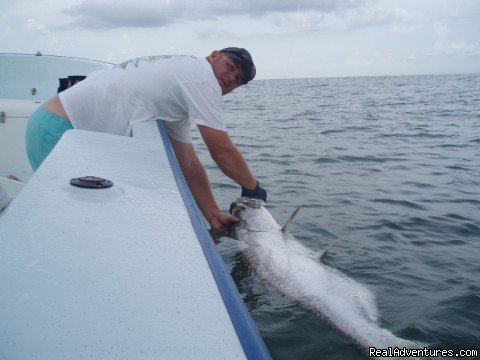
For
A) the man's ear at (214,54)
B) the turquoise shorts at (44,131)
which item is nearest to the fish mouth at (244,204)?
the man's ear at (214,54)

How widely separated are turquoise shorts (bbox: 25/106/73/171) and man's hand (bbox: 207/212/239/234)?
60.8 inches

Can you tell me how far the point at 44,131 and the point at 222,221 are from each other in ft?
5.61

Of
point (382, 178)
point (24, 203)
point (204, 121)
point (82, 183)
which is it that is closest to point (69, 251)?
point (24, 203)

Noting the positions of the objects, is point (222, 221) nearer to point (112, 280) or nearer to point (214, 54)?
point (214, 54)

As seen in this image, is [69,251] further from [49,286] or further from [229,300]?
[229,300]

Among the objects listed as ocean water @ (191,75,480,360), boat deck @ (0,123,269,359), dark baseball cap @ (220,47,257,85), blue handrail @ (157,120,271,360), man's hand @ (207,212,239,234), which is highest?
dark baseball cap @ (220,47,257,85)

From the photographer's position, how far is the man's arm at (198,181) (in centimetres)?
377

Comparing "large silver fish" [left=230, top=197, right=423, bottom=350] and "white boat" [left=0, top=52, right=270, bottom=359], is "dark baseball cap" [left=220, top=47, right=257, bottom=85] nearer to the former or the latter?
"large silver fish" [left=230, top=197, right=423, bottom=350]

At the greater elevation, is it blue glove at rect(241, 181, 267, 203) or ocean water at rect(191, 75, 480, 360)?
blue glove at rect(241, 181, 267, 203)

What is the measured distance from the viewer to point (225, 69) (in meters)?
2.94

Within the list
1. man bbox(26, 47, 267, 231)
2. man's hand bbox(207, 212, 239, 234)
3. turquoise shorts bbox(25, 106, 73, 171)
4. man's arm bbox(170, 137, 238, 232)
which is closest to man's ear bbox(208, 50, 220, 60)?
man bbox(26, 47, 267, 231)

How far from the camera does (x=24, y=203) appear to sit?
137 cm

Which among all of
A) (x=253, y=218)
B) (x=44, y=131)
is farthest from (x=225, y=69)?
(x=253, y=218)

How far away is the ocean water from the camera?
9.41ft
